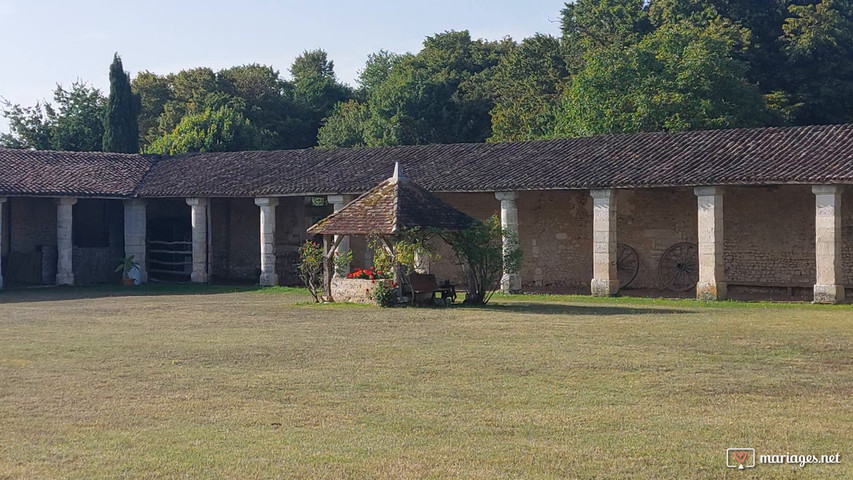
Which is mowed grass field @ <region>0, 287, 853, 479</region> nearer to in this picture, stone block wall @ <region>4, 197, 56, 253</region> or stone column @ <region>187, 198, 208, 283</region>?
stone column @ <region>187, 198, 208, 283</region>

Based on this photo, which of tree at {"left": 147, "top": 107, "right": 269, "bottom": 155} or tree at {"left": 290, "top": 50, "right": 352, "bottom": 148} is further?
tree at {"left": 290, "top": 50, "right": 352, "bottom": 148}

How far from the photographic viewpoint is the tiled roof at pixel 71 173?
2710 cm

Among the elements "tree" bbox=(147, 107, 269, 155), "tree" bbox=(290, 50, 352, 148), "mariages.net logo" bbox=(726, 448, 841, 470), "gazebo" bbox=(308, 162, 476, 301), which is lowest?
"mariages.net logo" bbox=(726, 448, 841, 470)

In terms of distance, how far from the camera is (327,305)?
20141 millimetres

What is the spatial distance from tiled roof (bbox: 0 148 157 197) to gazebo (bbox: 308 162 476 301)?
9495 millimetres

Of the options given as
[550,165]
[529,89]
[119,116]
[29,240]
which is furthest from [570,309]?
[119,116]

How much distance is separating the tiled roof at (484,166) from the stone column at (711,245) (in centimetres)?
52

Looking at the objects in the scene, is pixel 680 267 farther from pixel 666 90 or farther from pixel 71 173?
pixel 71 173

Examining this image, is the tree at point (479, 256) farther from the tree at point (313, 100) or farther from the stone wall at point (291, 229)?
the tree at point (313, 100)

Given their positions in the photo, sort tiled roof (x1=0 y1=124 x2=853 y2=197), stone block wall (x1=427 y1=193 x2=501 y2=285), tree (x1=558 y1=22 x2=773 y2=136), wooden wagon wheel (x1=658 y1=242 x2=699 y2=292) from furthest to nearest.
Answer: tree (x1=558 y1=22 x2=773 y2=136)
stone block wall (x1=427 y1=193 x2=501 y2=285)
wooden wagon wheel (x1=658 y1=242 x2=699 y2=292)
tiled roof (x1=0 y1=124 x2=853 y2=197)

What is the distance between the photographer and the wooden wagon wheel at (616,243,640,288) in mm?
24670

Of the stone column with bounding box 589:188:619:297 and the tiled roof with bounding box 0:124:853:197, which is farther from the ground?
the tiled roof with bounding box 0:124:853:197

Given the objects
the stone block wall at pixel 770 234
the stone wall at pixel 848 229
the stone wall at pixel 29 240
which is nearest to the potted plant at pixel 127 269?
the stone wall at pixel 29 240

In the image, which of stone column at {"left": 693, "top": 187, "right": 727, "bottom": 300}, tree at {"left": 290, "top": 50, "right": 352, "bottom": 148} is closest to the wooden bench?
stone column at {"left": 693, "top": 187, "right": 727, "bottom": 300}
